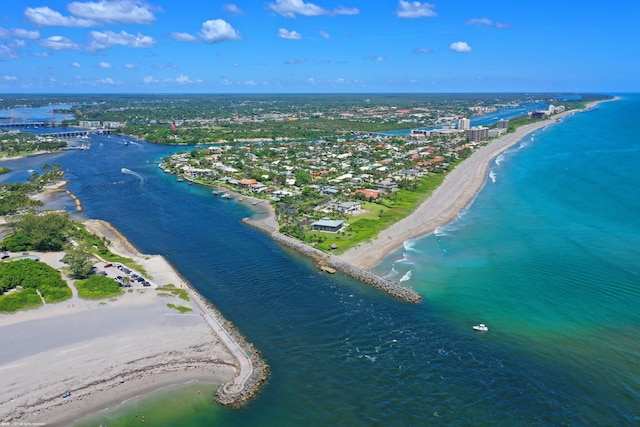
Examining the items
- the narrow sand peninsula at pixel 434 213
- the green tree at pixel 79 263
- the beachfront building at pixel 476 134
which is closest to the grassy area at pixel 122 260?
the green tree at pixel 79 263

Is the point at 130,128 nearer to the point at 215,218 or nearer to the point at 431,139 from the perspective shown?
the point at 431,139

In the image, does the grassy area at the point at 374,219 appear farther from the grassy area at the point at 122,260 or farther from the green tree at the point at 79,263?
the green tree at the point at 79,263

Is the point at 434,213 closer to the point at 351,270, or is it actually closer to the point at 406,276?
the point at 406,276

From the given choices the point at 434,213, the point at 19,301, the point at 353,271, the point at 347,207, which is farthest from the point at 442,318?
the point at 19,301

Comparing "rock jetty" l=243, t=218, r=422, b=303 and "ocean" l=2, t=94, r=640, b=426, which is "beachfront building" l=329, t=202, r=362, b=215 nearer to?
"rock jetty" l=243, t=218, r=422, b=303

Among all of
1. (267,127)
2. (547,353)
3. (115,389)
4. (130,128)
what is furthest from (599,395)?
(130,128)
